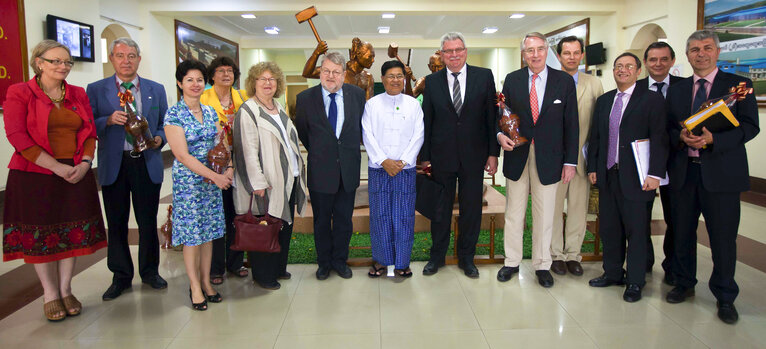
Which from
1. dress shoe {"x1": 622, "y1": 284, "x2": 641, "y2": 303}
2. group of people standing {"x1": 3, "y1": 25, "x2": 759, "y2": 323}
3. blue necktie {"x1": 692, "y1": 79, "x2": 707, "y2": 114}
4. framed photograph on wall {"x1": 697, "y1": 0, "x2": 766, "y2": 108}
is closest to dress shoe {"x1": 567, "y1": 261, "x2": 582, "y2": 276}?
group of people standing {"x1": 3, "y1": 25, "x2": 759, "y2": 323}

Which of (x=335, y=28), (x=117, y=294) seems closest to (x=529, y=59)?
(x=117, y=294)

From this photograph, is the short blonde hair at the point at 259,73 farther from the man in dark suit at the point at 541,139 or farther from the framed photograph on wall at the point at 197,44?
the framed photograph on wall at the point at 197,44

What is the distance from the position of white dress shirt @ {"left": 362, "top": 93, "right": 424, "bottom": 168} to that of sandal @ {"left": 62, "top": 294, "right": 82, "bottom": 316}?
203 cm

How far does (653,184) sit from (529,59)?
1094 millimetres

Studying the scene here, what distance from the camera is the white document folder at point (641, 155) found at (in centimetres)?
299

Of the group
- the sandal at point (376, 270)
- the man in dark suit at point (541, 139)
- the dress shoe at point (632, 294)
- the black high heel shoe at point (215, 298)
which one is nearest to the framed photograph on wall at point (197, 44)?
the sandal at point (376, 270)

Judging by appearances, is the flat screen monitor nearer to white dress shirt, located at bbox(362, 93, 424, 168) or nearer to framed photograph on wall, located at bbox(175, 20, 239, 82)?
framed photograph on wall, located at bbox(175, 20, 239, 82)

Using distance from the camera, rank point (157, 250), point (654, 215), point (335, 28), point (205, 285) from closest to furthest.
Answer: point (205, 285)
point (157, 250)
point (654, 215)
point (335, 28)

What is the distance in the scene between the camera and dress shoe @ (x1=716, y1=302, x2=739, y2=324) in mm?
2781

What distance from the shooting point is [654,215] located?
5652mm

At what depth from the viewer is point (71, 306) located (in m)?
2.95

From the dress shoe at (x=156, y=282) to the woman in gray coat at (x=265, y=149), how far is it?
83cm

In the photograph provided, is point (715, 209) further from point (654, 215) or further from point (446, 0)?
point (446, 0)

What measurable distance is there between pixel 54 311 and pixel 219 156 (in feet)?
4.31
